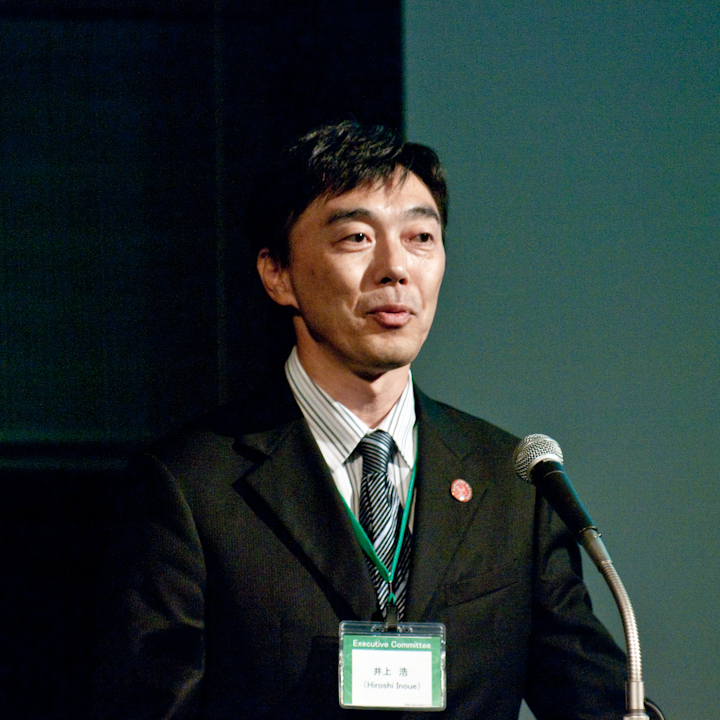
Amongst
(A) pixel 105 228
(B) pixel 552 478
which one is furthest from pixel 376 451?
(A) pixel 105 228

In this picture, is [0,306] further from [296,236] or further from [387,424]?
[387,424]

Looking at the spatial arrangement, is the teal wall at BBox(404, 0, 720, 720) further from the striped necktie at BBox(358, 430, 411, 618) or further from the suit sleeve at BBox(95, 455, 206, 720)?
the suit sleeve at BBox(95, 455, 206, 720)

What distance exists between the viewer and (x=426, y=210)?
1.33m

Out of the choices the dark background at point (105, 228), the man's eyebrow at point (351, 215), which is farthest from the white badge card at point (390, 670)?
the dark background at point (105, 228)

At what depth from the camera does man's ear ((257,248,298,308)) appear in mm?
1411

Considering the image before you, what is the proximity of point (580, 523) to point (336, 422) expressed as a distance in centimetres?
52

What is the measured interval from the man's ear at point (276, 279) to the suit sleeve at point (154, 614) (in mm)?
402

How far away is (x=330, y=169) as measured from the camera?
1.34 metres

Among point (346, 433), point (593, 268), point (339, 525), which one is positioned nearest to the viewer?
point (339, 525)

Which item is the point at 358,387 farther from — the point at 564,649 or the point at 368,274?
the point at 564,649

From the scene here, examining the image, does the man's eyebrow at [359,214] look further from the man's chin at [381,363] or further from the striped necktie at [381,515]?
the striped necktie at [381,515]

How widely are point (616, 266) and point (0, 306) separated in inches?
58.4

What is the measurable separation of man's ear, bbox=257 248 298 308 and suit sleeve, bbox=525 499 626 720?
628 millimetres

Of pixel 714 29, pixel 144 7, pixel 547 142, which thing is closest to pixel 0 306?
pixel 144 7
